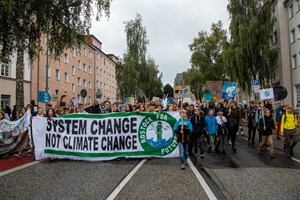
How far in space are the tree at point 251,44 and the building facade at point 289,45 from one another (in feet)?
8.41

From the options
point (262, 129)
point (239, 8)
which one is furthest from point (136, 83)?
point (262, 129)

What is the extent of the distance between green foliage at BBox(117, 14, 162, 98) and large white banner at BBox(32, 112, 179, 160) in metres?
39.6

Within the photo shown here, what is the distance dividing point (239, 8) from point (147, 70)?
23326 mm

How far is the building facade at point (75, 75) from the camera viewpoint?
120ft

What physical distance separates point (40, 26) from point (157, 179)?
1052cm

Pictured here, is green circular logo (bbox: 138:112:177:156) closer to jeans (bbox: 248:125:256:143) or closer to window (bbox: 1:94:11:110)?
jeans (bbox: 248:125:256:143)

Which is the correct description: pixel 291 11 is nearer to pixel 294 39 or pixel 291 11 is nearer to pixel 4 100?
pixel 294 39

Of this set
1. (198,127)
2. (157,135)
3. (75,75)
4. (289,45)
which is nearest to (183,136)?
(157,135)

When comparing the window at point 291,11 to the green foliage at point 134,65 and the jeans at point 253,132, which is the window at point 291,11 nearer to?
the jeans at point 253,132

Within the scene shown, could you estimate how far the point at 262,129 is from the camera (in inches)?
426

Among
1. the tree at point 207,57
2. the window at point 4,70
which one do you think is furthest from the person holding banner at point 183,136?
the tree at point 207,57

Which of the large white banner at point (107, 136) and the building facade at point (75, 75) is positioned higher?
the building facade at point (75, 75)

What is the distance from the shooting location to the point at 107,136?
9.87 m

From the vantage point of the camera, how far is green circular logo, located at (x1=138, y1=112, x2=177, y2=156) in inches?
387
